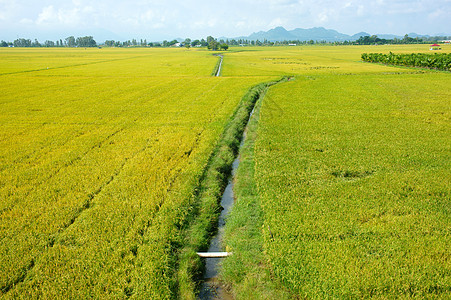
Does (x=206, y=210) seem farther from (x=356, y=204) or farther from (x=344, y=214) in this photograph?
(x=356, y=204)

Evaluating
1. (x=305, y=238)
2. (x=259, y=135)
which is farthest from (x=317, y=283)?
(x=259, y=135)

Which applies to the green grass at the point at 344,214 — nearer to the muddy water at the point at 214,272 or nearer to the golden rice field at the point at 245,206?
the golden rice field at the point at 245,206

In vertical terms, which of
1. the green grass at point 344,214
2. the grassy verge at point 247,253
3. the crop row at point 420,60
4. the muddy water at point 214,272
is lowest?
the muddy water at point 214,272

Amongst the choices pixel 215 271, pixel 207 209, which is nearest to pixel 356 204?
pixel 207 209

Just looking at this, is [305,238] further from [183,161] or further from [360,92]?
[360,92]

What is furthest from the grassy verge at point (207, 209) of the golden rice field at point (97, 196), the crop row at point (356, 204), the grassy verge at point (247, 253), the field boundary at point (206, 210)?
the crop row at point (356, 204)

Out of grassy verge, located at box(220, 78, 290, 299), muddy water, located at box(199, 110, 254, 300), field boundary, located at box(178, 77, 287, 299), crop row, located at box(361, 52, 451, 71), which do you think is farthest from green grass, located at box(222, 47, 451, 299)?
crop row, located at box(361, 52, 451, 71)

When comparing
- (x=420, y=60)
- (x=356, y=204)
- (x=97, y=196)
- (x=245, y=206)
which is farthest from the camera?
(x=420, y=60)
